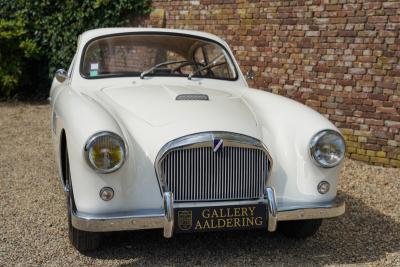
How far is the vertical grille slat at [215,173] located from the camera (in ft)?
10.4

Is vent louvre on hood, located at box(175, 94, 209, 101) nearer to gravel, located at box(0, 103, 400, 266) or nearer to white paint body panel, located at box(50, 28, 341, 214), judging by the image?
white paint body panel, located at box(50, 28, 341, 214)

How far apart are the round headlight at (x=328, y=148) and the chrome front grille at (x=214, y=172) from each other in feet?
1.11

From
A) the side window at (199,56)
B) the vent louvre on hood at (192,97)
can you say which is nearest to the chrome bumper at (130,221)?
the vent louvre on hood at (192,97)

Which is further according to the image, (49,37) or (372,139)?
(49,37)

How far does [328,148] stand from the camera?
344cm

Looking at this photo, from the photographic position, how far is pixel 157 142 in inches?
127

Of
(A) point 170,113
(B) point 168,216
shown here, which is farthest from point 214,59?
(B) point 168,216

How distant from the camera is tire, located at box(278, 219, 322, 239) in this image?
367 centimetres

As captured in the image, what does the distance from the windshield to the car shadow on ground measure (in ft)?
4.71

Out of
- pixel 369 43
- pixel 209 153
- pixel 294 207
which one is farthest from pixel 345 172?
pixel 209 153

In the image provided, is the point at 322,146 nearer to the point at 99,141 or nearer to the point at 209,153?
the point at 209,153

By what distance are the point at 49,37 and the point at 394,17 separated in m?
6.64

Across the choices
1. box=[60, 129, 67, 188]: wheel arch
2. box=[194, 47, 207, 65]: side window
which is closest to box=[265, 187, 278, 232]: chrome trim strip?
box=[60, 129, 67, 188]: wheel arch

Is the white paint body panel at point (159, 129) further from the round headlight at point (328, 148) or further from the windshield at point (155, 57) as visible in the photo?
the windshield at point (155, 57)
